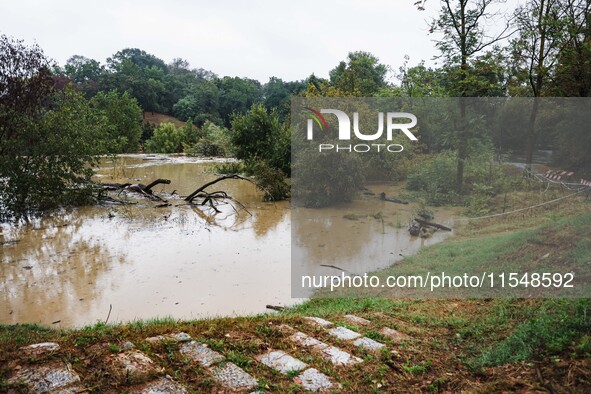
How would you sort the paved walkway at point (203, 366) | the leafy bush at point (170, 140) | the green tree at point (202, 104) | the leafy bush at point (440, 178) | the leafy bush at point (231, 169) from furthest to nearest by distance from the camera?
1. the green tree at point (202, 104)
2. the leafy bush at point (170, 140)
3. the leafy bush at point (231, 169)
4. the leafy bush at point (440, 178)
5. the paved walkway at point (203, 366)

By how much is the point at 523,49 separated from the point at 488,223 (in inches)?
234

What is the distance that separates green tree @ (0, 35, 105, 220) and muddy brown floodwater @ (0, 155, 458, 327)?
78cm

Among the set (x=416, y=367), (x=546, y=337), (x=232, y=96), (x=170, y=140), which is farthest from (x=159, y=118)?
(x=546, y=337)

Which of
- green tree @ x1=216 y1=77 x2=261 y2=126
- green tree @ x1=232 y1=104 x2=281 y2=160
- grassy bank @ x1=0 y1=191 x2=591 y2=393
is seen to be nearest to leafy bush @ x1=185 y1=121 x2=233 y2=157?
green tree @ x1=232 y1=104 x2=281 y2=160

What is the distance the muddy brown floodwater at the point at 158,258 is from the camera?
20.7 feet

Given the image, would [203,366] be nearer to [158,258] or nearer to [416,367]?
[416,367]

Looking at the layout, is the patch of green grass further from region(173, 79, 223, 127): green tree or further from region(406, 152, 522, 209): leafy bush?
region(173, 79, 223, 127): green tree

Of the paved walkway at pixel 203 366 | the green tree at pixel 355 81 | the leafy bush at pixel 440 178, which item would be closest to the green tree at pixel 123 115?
the green tree at pixel 355 81

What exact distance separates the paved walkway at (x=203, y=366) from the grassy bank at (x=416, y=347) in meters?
0.05

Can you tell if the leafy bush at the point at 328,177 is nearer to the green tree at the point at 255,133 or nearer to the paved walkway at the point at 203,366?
the green tree at the point at 255,133

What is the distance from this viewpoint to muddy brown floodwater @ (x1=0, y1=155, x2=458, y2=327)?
6309mm

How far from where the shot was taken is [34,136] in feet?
37.8

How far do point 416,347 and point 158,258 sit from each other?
6.35 metres

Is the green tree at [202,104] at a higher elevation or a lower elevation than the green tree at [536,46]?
higher
